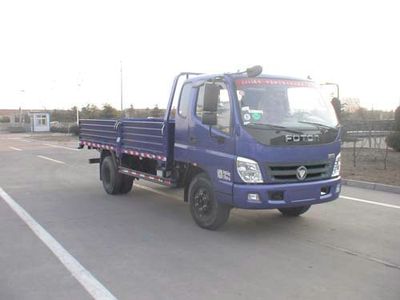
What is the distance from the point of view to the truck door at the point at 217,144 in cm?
664

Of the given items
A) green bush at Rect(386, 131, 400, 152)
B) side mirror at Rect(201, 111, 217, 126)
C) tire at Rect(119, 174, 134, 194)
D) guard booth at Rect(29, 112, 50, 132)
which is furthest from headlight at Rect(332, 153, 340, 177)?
guard booth at Rect(29, 112, 50, 132)

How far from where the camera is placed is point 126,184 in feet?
34.5

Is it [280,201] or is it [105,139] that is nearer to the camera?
[280,201]

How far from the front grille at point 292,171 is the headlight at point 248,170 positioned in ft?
0.50

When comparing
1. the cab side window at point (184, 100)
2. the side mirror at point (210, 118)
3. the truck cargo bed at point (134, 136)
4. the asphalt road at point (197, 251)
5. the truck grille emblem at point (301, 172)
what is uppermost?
the cab side window at point (184, 100)

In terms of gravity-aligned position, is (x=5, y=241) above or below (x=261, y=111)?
below

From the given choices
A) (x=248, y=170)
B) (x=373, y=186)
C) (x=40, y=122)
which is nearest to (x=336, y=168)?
(x=248, y=170)

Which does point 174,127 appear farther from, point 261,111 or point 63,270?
point 63,270

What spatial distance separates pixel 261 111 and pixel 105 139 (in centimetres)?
495

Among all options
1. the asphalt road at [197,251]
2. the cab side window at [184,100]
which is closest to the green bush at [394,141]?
the asphalt road at [197,251]

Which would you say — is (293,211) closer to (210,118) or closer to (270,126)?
(270,126)

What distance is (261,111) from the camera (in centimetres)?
671

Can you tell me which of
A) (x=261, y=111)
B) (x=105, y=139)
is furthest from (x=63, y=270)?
(x=105, y=139)

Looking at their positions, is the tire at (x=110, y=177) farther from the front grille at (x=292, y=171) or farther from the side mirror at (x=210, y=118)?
the front grille at (x=292, y=171)
